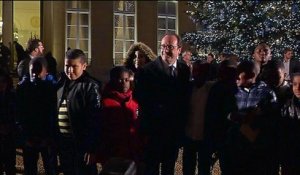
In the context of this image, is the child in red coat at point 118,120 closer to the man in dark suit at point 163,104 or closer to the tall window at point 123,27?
the man in dark suit at point 163,104

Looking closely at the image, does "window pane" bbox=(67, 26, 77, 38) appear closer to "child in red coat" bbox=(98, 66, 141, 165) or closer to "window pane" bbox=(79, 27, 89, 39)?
"window pane" bbox=(79, 27, 89, 39)

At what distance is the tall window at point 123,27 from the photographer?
2458 cm

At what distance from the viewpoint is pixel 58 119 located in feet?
24.5

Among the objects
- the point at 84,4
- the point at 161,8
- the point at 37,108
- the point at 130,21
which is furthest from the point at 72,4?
the point at 37,108

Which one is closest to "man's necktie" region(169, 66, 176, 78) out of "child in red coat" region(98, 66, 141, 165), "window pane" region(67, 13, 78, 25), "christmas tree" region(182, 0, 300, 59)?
"child in red coat" region(98, 66, 141, 165)

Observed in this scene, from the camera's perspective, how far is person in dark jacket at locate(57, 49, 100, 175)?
7.26 meters

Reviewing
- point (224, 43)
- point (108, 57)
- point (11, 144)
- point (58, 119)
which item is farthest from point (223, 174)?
point (108, 57)

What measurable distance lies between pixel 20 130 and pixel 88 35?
16264 millimetres

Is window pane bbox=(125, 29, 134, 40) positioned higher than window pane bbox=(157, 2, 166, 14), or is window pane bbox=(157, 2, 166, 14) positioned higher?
window pane bbox=(157, 2, 166, 14)

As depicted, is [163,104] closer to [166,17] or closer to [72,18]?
[72,18]

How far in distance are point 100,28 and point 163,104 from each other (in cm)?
1685

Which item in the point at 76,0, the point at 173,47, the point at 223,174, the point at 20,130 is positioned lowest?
the point at 223,174

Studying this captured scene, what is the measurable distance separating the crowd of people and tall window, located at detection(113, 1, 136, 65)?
1608 centimetres

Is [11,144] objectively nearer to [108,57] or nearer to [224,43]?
[224,43]
